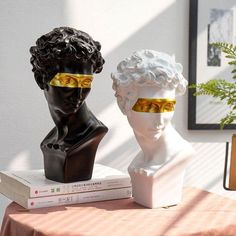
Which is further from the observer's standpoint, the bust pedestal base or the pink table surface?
Answer: the bust pedestal base

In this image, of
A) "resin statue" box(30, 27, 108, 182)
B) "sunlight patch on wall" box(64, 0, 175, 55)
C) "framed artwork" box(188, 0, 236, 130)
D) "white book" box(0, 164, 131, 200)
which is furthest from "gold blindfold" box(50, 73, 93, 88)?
"framed artwork" box(188, 0, 236, 130)

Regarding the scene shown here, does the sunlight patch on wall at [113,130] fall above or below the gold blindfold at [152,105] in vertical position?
below

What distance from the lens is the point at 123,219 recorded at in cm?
125

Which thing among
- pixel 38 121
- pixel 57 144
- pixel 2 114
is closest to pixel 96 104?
pixel 38 121

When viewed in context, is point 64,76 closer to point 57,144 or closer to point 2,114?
point 57,144

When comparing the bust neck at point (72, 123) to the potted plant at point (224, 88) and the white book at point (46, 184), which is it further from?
the potted plant at point (224, 88)

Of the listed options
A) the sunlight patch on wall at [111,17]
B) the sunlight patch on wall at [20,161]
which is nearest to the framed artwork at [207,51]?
the sunlight patch on wall at [111,17]

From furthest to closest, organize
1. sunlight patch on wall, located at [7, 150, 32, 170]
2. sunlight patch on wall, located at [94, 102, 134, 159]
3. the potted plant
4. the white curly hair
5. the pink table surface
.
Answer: sunlight patch on wall, located at [94, 102, 134, 159]
sunlight patch on wall, located at [7, 150, 32, 170]
the potted plant
the white curly hair
the pink table surface

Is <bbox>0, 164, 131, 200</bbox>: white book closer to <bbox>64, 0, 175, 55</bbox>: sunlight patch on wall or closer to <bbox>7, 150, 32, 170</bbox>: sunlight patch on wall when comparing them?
<bbox>7, 150, 32, 170</bbox>: sunlight patch on wall

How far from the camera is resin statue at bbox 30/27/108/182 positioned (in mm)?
1372

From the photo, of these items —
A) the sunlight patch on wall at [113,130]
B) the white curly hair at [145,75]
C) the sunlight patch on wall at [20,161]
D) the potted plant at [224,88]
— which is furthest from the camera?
the sunlight patch on wall at [113,130]

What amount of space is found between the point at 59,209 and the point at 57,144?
0.81 ft

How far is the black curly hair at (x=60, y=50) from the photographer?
1.36 meters

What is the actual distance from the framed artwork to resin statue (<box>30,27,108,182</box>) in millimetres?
1029
